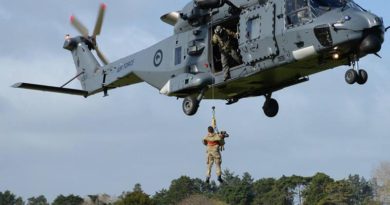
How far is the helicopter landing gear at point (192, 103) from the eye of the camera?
23.1 metres

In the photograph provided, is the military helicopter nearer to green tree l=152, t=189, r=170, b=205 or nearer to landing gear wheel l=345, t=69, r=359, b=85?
landing gear wheel l=345, t=69, r=359, b=85


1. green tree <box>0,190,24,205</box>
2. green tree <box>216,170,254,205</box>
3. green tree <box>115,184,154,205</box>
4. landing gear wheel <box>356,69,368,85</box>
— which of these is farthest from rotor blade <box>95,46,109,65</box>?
green tree <box>0,190,24,205</box>

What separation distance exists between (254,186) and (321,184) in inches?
554

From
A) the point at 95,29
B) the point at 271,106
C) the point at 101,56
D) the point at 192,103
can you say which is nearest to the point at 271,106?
the point at 271,106

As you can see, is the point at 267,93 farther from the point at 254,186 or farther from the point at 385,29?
the point at 254,186

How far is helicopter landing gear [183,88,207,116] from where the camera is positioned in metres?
23.1

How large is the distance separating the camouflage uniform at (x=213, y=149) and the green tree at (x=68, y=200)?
77964 millimetres

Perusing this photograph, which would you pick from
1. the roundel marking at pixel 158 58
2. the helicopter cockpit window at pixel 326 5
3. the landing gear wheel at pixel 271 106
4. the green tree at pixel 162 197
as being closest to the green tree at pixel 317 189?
Answer: the green tree at pixel 162 197

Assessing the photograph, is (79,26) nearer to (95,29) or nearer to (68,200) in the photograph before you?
(95,29)

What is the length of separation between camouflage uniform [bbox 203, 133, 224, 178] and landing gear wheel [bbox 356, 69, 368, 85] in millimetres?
3812

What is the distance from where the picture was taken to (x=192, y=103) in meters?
23.2

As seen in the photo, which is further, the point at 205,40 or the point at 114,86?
the point at 114,86

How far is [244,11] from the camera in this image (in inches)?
891

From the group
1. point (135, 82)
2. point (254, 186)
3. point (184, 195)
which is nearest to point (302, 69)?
point (135, 82)
